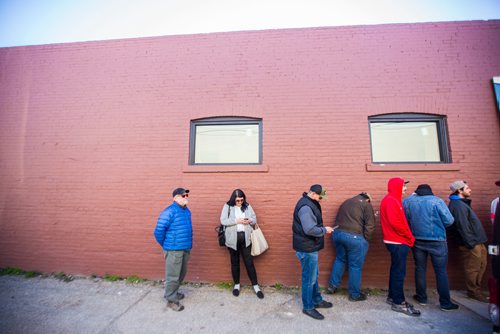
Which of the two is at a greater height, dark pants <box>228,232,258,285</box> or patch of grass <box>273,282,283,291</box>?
dark pants <box>228,232,258,285</box>

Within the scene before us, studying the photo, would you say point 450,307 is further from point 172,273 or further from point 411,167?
point 172,273

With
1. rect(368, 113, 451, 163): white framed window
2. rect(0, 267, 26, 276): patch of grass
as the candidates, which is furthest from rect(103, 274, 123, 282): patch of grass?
rect(368, 113, 451, 163): white framed window

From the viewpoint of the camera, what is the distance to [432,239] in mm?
3600

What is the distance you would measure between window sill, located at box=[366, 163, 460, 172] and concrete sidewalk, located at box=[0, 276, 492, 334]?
2.25m

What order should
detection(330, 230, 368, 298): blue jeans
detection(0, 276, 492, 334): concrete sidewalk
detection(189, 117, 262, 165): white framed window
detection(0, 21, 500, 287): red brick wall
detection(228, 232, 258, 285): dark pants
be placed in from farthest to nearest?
1. detection(189, 117, 262, 165): white framed window
2. detection(0, 21, 500, 287): red brick wall
3. detection(228, 232, 258, 285): dark pants
4. detection(330, 230, 368, 298): blue jeans
5. detection(0, 276, 492, 334): concrete sidewalk

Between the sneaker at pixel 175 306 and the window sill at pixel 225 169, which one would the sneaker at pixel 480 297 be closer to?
the window sill at pixel 225 169

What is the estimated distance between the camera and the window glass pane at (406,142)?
187 inches

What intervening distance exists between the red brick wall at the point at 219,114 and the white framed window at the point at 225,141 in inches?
7.5

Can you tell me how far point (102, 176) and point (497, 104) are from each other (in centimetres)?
813

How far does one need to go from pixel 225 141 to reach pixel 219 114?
1.90 ft

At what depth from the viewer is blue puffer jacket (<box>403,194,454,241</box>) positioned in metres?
3.60

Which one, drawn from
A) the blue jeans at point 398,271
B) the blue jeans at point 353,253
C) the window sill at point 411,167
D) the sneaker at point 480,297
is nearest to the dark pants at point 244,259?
the blue jeans at point 353,253

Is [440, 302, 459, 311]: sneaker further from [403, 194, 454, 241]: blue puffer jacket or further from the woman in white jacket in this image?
the woman in white jacket

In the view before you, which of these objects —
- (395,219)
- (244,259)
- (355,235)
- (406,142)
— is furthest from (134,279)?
(406,142)
